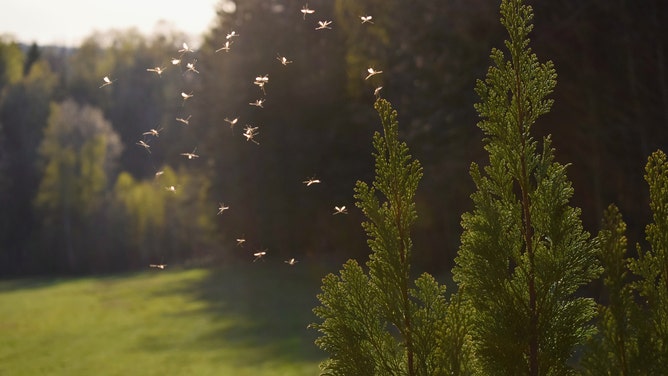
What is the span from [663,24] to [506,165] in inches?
504

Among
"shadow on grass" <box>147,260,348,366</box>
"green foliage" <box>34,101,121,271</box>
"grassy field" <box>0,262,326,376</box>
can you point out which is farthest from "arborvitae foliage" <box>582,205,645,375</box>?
"green foliage" <box>34,101,121,271</box>

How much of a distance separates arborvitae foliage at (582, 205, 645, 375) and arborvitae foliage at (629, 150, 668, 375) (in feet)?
0.15

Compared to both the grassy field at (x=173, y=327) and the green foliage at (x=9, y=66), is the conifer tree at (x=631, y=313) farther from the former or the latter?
the green foliage at (x=9, y=66)

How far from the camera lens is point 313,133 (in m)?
27.3

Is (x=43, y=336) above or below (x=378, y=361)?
above

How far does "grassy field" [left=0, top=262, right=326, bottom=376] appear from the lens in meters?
15.4

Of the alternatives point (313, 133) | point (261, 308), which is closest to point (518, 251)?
point (261, 308)

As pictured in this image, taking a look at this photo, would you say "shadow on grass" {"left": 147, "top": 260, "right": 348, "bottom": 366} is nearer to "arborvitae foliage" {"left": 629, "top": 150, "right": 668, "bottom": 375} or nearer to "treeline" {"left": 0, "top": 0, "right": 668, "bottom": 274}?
"treeline" {"left": 0, "top": 0, "right": 668, "bottom": 274}

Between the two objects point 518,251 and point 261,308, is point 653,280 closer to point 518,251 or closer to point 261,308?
point 518,251

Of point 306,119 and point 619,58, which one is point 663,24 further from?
point 306,119

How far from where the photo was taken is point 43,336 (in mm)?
21109

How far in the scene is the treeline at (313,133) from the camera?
625 inches

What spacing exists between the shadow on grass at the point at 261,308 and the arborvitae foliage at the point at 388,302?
430 inches

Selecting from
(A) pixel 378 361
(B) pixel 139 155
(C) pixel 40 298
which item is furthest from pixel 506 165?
(B) pixel 139 155
